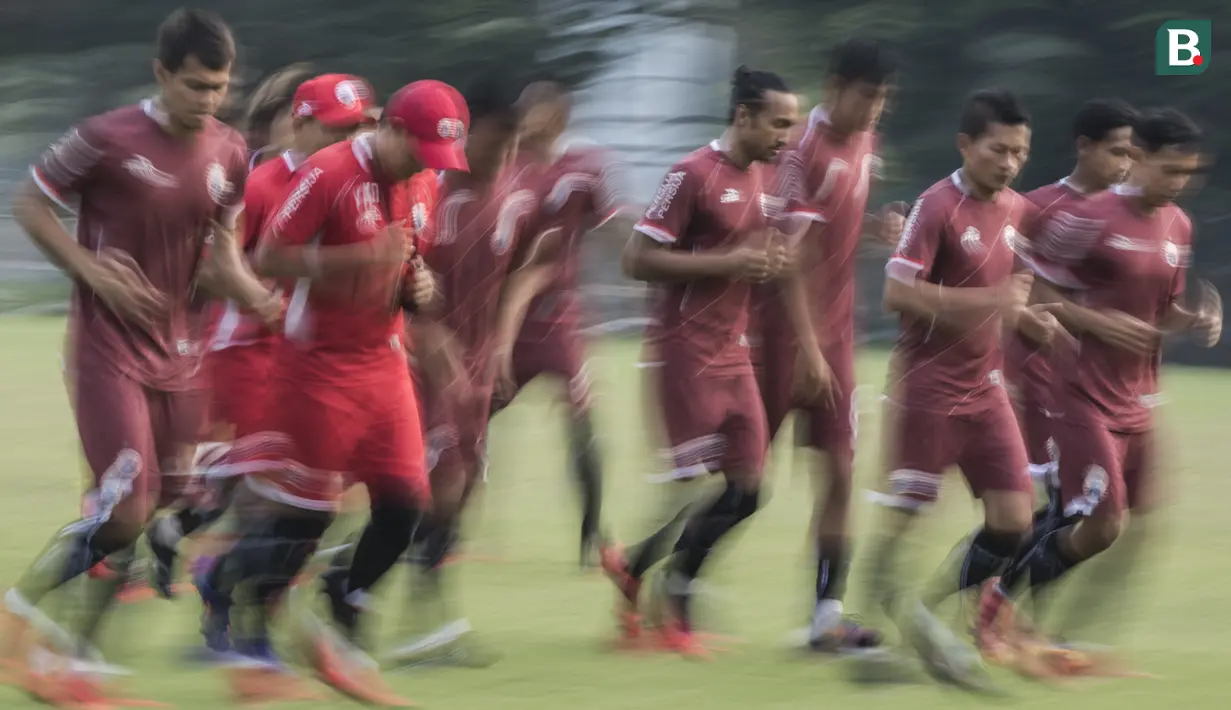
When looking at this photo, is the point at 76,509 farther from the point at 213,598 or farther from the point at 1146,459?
the point at 1146,459

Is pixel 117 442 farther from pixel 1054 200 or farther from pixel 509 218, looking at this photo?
pixel 1054 200

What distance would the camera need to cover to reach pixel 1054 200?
704 centimetres

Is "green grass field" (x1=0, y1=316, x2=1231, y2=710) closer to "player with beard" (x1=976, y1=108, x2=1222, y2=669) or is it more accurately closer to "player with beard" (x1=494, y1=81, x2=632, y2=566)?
"player with beard" (x1=976, y1=108, x2=1222, y2=669)

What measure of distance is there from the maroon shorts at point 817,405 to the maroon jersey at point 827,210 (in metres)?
0.07

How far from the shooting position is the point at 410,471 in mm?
5809

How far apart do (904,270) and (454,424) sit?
190 cm

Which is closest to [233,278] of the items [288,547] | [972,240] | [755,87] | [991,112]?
[288,547]

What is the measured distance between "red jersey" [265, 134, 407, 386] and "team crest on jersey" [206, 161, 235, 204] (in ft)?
1.40

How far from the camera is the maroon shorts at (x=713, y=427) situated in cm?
683

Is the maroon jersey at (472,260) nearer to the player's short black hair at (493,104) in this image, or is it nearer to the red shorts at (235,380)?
the player's short black hair at (493,104)

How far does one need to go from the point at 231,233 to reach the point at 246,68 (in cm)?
1735

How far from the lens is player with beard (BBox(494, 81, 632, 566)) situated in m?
8.32

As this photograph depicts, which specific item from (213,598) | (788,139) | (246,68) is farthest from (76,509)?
(246,68)

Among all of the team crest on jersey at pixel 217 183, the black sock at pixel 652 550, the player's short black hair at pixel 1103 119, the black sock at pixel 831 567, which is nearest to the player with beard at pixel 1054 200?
the player's short black hair at pixel 1103 119
